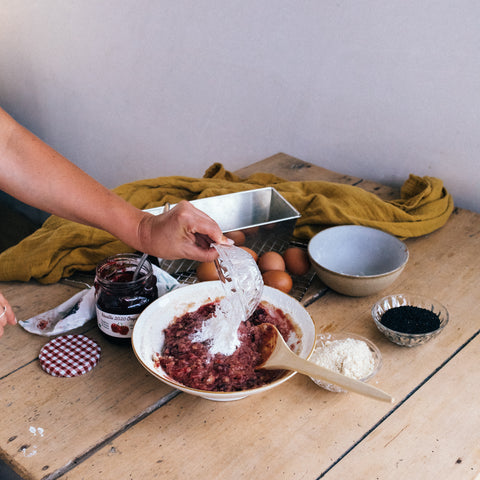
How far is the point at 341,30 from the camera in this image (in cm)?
169

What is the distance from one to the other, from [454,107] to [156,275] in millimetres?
986

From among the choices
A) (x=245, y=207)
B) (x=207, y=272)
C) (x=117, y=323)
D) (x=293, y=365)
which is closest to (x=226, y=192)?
(x=245, y=207)

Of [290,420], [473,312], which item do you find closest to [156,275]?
[290,420]

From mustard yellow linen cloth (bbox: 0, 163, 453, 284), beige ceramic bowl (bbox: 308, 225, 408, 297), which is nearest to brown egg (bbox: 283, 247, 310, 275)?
beige ceramic bowl (bbox: 308, 225, 408, 297)

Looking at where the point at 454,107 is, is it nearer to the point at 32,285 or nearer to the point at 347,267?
the point at 347,267

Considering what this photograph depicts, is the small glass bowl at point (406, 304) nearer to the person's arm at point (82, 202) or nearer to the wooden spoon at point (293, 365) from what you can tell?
the wooden spoon at point (293, 365)

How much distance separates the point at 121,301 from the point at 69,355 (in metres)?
0.14

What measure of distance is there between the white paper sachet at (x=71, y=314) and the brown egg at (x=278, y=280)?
19 centimetres

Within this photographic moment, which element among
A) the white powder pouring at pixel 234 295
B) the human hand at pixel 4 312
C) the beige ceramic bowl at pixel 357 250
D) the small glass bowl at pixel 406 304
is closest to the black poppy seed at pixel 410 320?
A: the small glass bowl at pixel 406 304

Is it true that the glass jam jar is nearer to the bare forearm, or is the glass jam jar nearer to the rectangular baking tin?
the bare forearm

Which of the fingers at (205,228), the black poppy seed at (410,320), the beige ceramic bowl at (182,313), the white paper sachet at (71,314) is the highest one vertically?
the fingers at (205,228)

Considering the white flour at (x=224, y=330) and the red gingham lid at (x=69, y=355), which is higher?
the white flour at (x=224, y=330)

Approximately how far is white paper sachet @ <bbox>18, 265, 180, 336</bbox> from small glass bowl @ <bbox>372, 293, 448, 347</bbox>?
1.39ft

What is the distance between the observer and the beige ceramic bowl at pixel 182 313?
87cm
